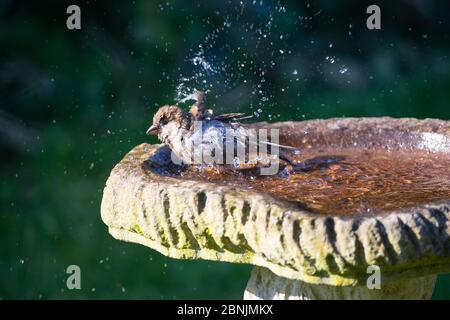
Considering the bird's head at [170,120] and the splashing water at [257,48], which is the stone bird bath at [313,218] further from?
the splashing water at [257,48]

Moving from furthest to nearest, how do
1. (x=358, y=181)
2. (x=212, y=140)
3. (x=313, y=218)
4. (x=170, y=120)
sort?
1. (x=170, y=120)
2. (x=212, y=140)
3. (x=358, y=181)
4. (x=313, y=218)

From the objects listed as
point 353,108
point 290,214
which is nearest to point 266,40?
point 353,108

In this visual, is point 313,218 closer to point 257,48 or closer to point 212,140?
point 212,140

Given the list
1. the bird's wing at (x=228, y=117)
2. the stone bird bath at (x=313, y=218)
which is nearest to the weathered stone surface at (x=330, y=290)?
the stone bird bath at (x=313, y=218)

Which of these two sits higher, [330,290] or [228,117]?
[228,117]

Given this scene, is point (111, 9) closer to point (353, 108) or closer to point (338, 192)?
point (353, 108)

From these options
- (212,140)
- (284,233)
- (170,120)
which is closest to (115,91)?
(170,120)
